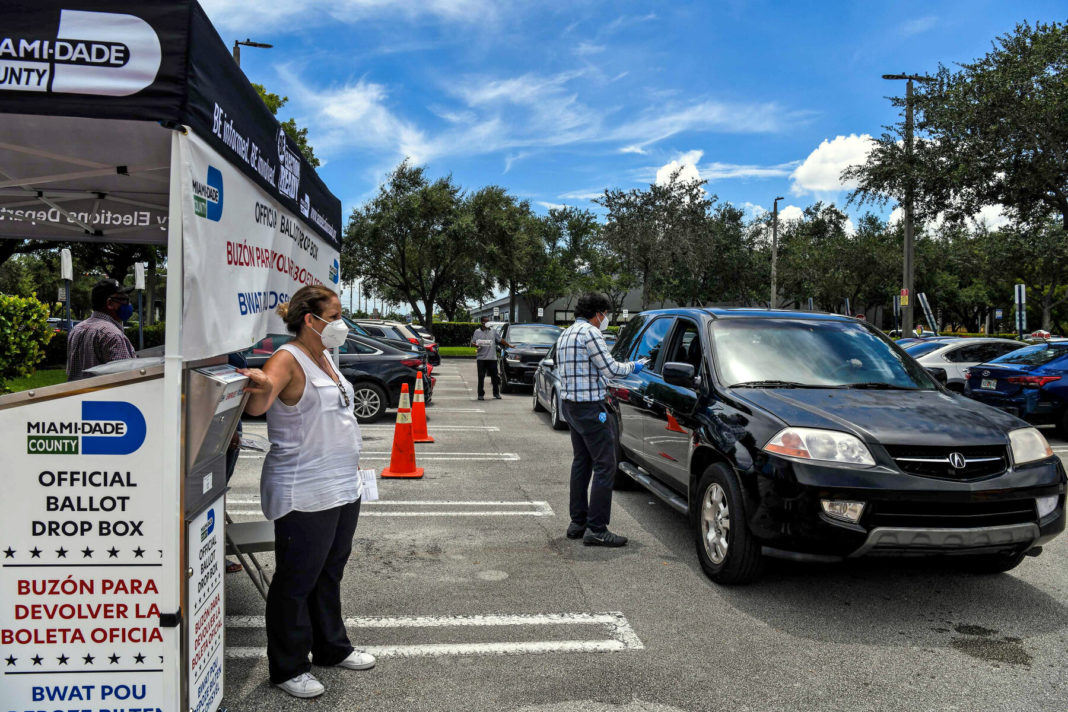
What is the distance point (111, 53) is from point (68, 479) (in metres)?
1.42

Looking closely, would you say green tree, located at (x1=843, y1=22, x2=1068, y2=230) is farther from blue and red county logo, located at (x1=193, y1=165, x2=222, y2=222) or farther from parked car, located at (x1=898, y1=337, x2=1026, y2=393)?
blue and red county logo, located at (x1=193, y1=165, x2=222, y2=222)

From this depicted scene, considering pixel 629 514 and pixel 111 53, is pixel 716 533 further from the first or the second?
pixel 111 53

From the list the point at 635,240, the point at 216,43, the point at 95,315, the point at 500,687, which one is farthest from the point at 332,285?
the point at 635,240

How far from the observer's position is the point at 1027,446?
4.14 m

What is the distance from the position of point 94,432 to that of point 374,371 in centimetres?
932

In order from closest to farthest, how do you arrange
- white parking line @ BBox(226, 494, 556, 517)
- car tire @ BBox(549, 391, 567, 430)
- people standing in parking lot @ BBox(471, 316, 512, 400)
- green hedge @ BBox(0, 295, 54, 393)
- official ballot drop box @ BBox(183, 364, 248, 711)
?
official ballot drop box @ BBox(183, 364, 248, 711), white parking line @ BBox(226, 494, 556, 517), car tire @ BBox(549, 391, 567, 430), green hedge @ BBox(0, 295, 54, 393), people standing in parking lot @ BBox(471, 316, 512, 400)

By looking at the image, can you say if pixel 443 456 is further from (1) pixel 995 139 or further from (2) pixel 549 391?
(1) pixel 995 139

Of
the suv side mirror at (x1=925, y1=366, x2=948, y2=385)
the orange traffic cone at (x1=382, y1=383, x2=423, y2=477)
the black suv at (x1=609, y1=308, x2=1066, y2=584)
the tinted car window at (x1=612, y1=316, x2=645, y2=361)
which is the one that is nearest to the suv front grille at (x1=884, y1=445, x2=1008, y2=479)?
the black suv at (x1=609, y1=308, x2=1066, y2=584)

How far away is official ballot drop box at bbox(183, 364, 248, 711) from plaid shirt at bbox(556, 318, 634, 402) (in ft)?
8.57

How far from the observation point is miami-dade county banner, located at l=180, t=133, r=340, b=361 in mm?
2484

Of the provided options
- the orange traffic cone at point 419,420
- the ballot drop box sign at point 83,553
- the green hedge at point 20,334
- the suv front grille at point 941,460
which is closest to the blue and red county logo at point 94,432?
the ballot drop box sign at point 83,553

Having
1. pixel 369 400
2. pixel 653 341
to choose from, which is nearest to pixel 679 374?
pixel 653 341

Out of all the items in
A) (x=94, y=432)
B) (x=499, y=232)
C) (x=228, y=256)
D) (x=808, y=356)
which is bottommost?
(x=94, y=432)

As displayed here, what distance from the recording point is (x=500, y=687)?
10.6 feet
